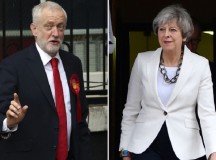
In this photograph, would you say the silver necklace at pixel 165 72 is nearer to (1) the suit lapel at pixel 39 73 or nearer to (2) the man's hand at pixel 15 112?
(1) the suit lapel at pixel 39 73

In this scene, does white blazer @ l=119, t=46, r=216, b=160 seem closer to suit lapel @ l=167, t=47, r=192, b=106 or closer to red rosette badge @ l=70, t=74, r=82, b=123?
suit lapel @ l=167, t=47, r=192, b=106

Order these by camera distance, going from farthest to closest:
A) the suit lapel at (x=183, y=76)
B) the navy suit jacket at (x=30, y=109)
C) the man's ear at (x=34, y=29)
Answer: the suit lapel at (x=183, y=76), the man's ear at (x=34, y=29), the navy suit jacket at (x=30, y=109)

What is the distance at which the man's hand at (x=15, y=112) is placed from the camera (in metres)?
2.83

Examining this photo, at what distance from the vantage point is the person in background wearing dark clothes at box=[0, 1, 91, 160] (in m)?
3.04

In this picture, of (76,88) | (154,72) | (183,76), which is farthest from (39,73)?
(183,76)

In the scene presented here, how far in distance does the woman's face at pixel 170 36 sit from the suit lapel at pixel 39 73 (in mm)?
751

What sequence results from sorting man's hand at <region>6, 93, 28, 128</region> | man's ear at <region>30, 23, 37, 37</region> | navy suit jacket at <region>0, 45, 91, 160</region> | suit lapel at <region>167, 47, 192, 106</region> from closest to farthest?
man's hand at <region>6, 93, 28, 128</region>
navy suit jacket at <region>0, 45, 91, 160</region>
man's ear at <region>30, 23, 37, 37</region>
suit lapel at <region>167, 47, 192, 106</region>

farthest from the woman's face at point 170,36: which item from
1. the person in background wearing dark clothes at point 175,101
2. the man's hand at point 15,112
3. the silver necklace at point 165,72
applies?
the man's hand at point 15,112

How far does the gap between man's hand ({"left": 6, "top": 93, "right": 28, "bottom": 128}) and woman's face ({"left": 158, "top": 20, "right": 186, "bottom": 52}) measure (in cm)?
98

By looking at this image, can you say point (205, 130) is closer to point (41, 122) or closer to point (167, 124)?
point (167, 124)

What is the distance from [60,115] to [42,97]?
0.49 ft

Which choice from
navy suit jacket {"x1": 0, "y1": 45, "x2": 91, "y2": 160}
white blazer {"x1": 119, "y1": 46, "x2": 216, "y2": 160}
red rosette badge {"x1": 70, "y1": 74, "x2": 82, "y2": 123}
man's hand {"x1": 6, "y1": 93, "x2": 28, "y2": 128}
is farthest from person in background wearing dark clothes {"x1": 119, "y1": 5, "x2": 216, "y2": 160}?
man's hand {"x1": 6, "y1": 93, "x2": 28, "y2": 128}

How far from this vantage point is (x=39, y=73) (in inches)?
122

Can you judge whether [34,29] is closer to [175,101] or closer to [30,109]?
[30,109]
